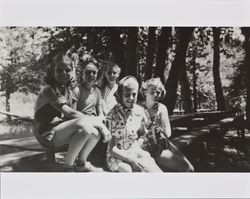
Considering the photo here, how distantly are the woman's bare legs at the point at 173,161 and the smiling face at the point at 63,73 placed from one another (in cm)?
120

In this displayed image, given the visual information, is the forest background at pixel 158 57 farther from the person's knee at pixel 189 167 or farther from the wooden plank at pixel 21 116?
the person's knee at pixel 189 167

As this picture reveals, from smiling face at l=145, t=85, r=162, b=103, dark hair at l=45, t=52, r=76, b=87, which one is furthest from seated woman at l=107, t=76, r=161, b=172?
dark hair at l=45, t=52, r=76, b=87

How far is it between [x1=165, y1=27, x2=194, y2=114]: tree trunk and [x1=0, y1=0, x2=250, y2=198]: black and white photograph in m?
0.01

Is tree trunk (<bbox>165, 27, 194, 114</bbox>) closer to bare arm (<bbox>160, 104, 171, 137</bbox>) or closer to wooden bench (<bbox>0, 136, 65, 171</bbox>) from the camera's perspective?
bare arm (<bbox>160, 104, 171, 137</bbox>)

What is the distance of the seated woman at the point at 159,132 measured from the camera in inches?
144

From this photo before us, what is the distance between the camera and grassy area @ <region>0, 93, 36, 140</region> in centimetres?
364

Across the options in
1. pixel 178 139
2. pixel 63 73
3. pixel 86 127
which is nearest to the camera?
pixel 86 127

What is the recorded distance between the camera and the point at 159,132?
12.2ft

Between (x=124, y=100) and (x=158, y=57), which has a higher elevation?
(x=158, y=57)

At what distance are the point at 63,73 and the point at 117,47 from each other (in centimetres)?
63

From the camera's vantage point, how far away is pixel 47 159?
11.8ft

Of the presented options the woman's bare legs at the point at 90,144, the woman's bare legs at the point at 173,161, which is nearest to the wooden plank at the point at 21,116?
the woman's bare legs at the point at 90,144

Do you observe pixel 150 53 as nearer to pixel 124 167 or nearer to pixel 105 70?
pixel 105 70

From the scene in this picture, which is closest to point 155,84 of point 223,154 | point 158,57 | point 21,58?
point 158,57
